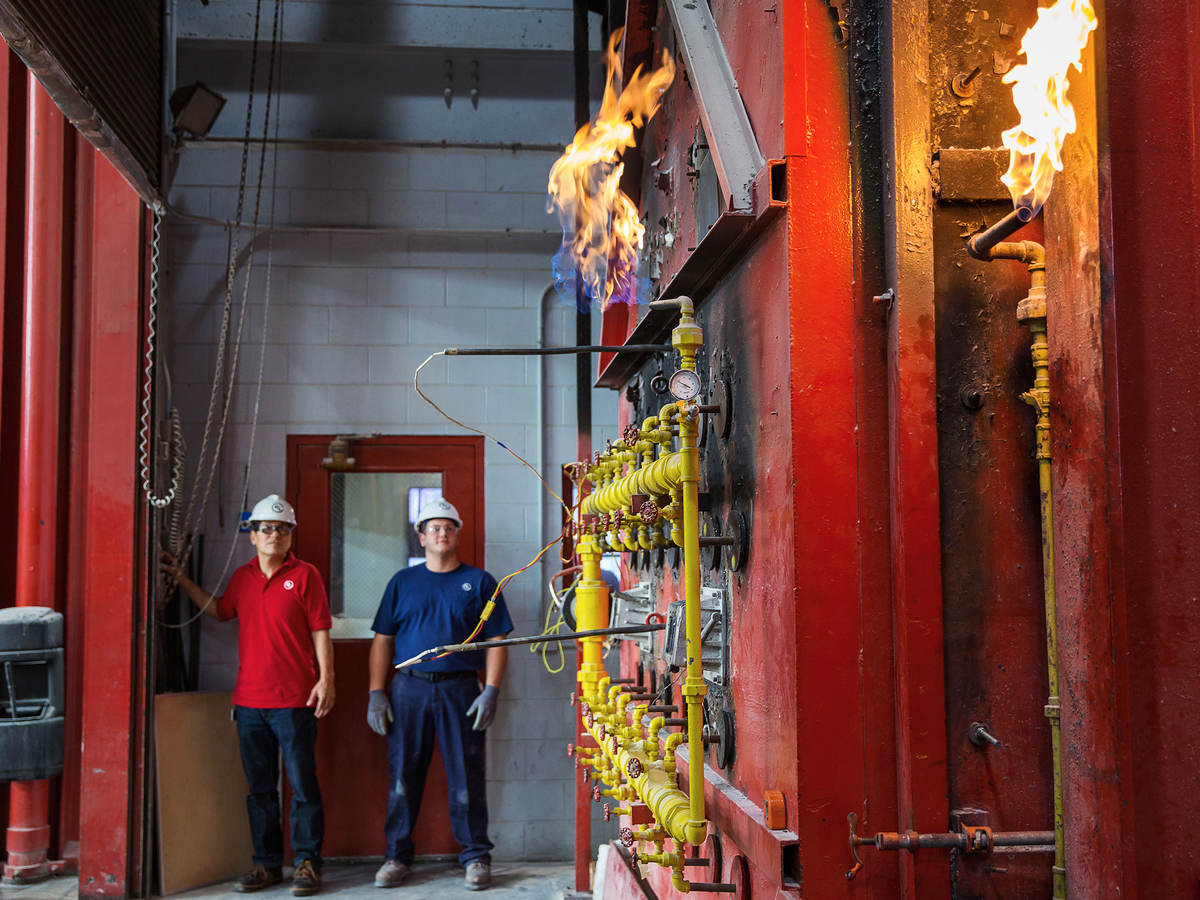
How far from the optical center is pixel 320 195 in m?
5.94

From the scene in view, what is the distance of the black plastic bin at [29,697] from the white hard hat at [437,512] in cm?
178

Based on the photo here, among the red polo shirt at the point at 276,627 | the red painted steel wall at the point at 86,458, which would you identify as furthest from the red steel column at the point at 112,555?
the red polo shirt at the point at 276,627

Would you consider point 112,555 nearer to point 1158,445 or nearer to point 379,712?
point 379,712

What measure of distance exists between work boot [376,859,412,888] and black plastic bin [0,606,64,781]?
5.19 ft

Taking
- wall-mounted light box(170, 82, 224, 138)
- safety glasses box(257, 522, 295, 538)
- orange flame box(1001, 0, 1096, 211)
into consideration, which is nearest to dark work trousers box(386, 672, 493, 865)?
safety glasses box(257, 522, 295, 538)

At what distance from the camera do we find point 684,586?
2.80 m

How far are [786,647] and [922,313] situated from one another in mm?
737

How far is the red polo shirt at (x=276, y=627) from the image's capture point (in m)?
5.23

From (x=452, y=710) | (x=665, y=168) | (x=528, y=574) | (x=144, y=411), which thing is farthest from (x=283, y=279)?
(x=665, y=168)

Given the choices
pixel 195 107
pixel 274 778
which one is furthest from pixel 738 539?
pixel 195 107

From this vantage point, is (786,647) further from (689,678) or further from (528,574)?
(528,574)

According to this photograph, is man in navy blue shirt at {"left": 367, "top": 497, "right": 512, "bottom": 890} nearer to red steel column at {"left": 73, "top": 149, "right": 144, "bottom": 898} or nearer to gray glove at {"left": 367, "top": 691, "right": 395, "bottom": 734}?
gray glove at {"left": 367, "top": 691, "right": 395, "bottom": 734}

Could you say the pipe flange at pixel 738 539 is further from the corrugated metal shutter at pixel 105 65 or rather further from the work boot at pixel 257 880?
the work boot at pixel 257 880

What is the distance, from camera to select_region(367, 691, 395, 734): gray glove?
17.6 feet
